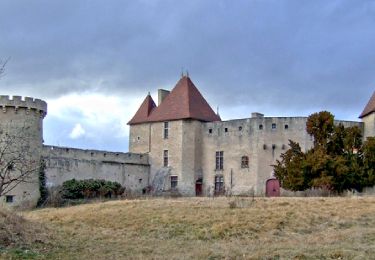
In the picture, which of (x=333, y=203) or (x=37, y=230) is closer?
(x=37, y=230)

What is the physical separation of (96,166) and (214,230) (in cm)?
2339

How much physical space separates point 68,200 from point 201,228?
17414mm

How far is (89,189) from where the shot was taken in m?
40.2

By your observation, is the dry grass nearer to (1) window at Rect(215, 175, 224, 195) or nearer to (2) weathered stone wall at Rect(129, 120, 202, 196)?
(2) weathered stone wall at Rect(129, 120, 202, 196)

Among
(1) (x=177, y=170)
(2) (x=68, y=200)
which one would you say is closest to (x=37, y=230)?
(2) (x=68, y=200)

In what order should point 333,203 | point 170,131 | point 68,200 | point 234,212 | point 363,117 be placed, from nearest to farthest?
point 234,212 < point 333,203 < point 68,200 < point 363,117 < point 170,131

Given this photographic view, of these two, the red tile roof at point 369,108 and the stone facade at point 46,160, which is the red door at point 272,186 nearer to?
the red tile roof at point 369,108

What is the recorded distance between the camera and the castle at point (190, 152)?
42656 mm

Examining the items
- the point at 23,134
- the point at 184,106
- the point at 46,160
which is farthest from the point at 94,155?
the point at 184,106

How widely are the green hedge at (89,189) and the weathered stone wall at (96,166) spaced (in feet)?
3.73

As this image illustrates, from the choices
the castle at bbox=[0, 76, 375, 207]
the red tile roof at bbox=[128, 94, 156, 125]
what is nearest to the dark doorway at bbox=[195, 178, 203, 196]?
the castle at bbox=[0, 76, 375, 207]

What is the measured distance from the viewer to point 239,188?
44.8 m

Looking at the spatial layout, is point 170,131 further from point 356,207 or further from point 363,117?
point 356,207

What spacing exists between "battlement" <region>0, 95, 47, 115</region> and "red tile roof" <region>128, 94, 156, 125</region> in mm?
11321
